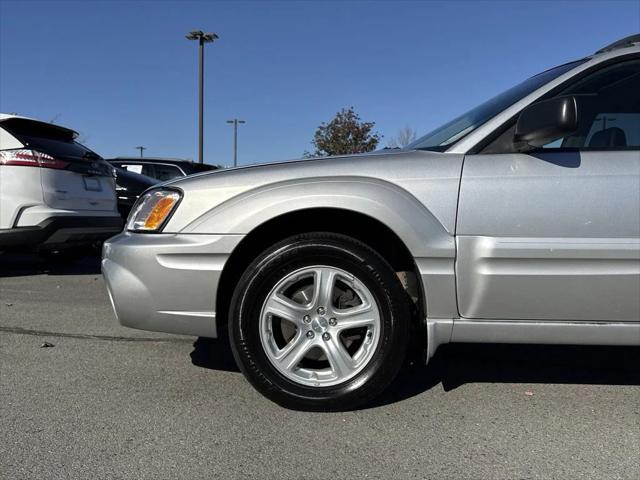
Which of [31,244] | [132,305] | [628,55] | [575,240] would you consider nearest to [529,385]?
[575,240]

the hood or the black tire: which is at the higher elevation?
the hood

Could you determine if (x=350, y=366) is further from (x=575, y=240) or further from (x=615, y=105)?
(x=615, y=105)

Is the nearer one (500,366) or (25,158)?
(500,366)

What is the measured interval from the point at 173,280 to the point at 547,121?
6.24ft

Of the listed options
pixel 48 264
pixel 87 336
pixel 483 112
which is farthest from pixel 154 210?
pixel 48 264

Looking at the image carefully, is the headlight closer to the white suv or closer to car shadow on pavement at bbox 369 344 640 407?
car shadow on pavement at bbox 369 344 640 407

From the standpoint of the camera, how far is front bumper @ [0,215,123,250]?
541 centimetres

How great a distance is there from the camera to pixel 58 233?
560 centimetres

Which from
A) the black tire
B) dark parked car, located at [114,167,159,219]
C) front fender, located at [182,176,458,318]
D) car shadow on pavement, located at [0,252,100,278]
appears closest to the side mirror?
front fender, located at [182,176,458,318]

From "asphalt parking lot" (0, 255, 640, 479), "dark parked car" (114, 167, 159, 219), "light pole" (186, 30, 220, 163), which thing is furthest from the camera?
"light pole" (186, 30, 220, 163)

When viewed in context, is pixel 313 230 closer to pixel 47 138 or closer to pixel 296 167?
pixel 296 167

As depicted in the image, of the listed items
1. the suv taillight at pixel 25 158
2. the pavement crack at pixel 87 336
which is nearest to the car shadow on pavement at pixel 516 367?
the pavement crack at pixel 87 336

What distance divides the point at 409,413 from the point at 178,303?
1.26 m

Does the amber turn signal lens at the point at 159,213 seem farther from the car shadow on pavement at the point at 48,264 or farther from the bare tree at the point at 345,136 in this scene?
the bare tree at the point at 345,136
